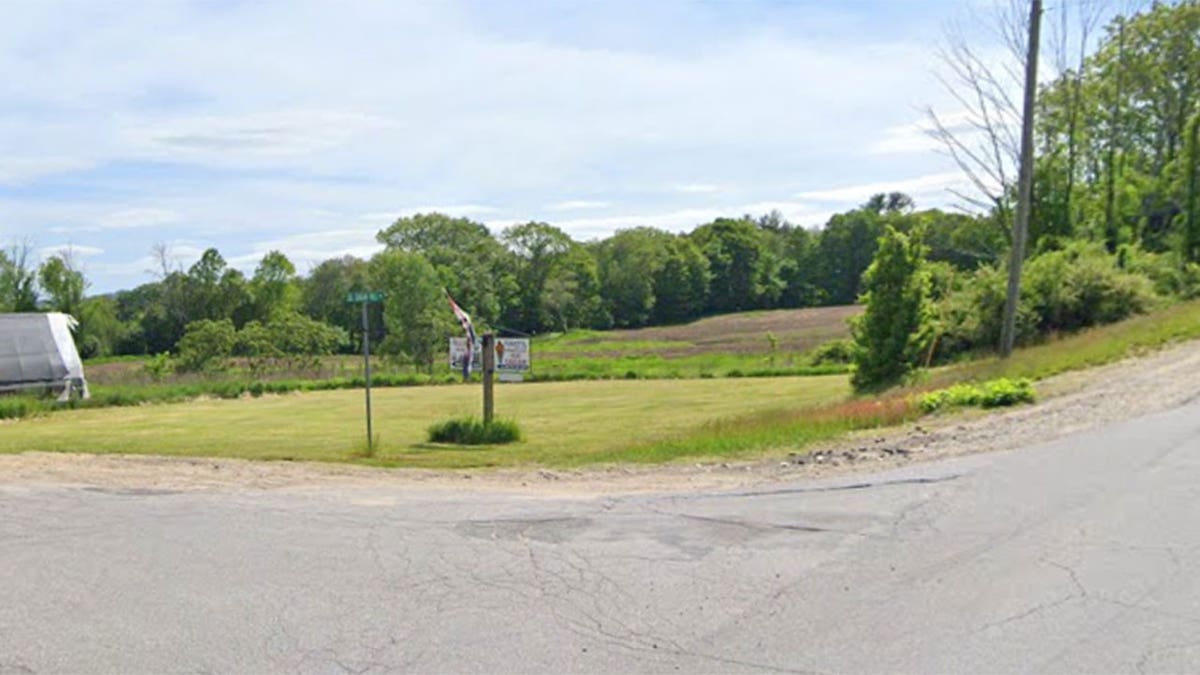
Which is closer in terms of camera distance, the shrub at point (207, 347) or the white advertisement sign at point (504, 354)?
the white advertisement sign at point (504, 354)

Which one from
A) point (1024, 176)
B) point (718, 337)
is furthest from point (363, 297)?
point (718, 337)

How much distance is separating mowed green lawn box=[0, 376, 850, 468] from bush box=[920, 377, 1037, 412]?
473cm

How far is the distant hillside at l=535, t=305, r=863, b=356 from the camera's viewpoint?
240 ft

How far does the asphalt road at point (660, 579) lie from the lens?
580 cm

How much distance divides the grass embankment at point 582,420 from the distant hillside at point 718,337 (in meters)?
29.9

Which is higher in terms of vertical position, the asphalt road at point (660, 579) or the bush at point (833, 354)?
the bush at point (833, 354)

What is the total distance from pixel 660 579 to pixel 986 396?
380 inches

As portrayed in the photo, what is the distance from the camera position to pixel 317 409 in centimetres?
3559

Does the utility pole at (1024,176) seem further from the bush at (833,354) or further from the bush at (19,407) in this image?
the bush at (19,407)

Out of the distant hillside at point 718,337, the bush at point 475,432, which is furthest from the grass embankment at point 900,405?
the distant hillside at point 718,337

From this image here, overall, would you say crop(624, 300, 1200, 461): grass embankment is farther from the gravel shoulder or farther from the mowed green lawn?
the mowed green lawn

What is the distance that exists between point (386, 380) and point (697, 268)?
8065 cm

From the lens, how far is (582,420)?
27.1 m

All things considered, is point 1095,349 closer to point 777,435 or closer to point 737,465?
point 777,435
